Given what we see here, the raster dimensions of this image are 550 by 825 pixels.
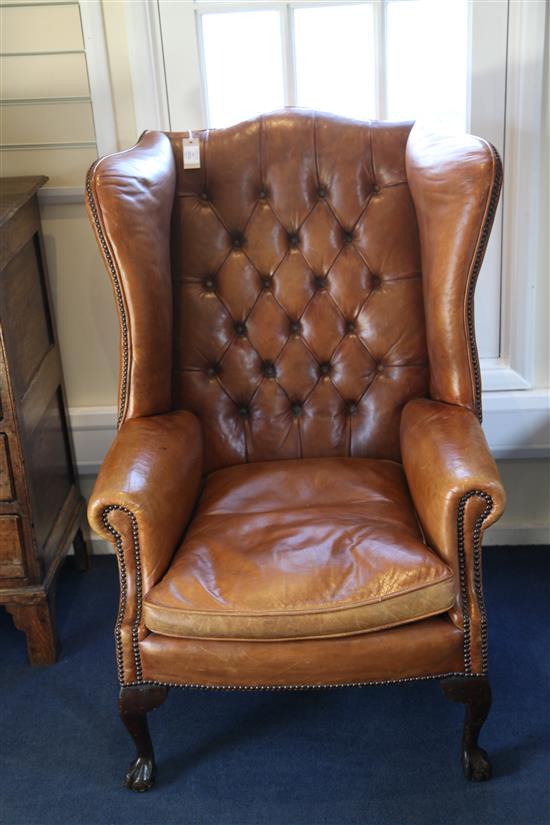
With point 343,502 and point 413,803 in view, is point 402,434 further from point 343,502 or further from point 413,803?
point 413,803

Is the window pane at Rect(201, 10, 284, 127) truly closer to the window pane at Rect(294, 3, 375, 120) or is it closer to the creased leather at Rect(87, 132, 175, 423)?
the window pane at Rect(294, 3, 375, 120)

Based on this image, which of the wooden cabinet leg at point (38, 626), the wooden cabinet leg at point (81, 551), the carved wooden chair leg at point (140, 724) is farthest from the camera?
the wooden cabinet leg at point (81, 551)

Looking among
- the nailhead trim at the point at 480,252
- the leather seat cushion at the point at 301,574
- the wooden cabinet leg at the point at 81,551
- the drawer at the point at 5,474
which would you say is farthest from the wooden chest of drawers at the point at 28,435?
the nailhead trim at the point at 480,252

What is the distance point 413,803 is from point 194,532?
2.04 feet

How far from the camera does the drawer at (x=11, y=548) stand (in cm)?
199

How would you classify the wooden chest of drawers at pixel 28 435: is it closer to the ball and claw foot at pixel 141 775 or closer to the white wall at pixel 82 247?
the white wall at pixel 82 247

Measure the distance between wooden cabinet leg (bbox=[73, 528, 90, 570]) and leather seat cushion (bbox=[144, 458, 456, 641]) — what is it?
0.72m

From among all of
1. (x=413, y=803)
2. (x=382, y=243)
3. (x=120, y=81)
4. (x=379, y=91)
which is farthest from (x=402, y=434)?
(x=120, y=81)

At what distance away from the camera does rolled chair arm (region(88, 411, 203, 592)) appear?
159cm

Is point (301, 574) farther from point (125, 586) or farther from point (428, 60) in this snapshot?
point (428, 60)

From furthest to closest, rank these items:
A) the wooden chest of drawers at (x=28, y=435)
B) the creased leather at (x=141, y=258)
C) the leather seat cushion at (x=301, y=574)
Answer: the wooden chest of drawers at (x=28, y=435), the creased leather at (x=141, y=258), the leather seat cushion at (x=301, y=574)

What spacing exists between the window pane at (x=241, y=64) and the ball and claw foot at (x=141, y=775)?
1.43 metres

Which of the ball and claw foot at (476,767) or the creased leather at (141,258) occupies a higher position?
the creased leather at (141,258)

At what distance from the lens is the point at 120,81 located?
7.14ft
